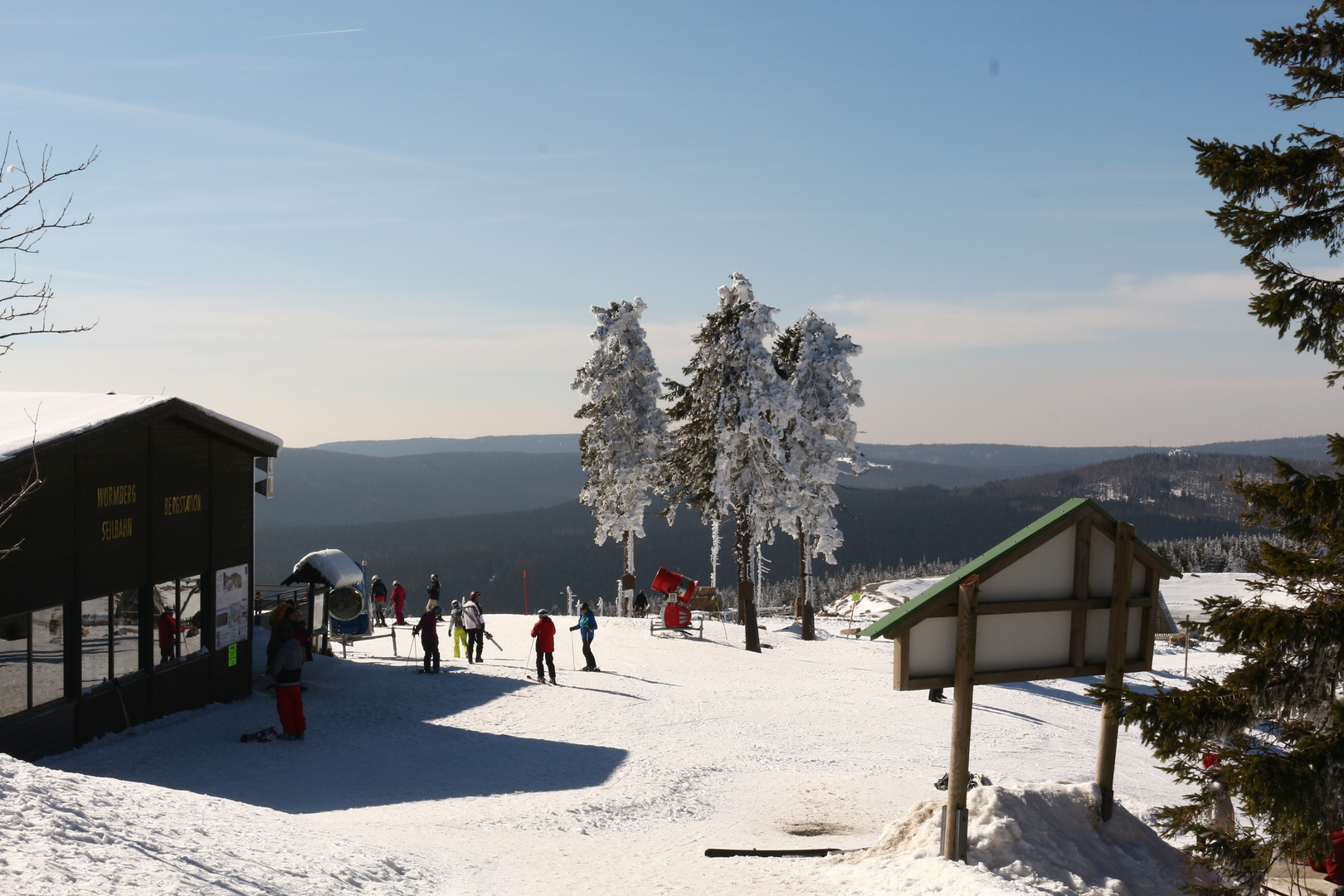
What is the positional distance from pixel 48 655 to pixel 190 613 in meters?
3.75

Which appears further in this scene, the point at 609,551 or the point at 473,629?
the point at 609,551

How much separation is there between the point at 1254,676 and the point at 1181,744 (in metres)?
0.84

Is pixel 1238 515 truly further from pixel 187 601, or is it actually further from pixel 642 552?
pixel 642 552

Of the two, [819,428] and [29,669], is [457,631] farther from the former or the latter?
[819,428]

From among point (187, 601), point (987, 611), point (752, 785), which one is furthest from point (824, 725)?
point (187, 601)

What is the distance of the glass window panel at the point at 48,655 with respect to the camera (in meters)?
13.2

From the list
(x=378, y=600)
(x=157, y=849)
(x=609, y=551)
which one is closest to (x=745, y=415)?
(x=378, y=600)

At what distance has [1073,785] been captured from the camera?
32.1 feet

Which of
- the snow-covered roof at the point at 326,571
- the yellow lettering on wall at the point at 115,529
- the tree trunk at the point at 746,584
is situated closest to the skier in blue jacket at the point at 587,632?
the snow-covered roof at the point at 326,571

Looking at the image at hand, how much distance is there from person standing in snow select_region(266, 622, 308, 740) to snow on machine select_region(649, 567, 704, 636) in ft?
49.9

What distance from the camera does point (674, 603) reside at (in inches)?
1259

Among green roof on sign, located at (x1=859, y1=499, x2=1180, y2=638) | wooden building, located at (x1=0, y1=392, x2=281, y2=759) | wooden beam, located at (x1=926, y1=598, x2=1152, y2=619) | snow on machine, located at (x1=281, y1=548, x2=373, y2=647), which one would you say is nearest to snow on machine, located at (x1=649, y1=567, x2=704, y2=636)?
snow on machine, located at (x1=281, y1=548, x2=373, y2=647)

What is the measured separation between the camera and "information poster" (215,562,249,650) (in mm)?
17938

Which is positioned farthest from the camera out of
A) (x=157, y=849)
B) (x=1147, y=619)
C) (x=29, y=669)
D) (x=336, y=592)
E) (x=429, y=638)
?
(x=336, y=592)
